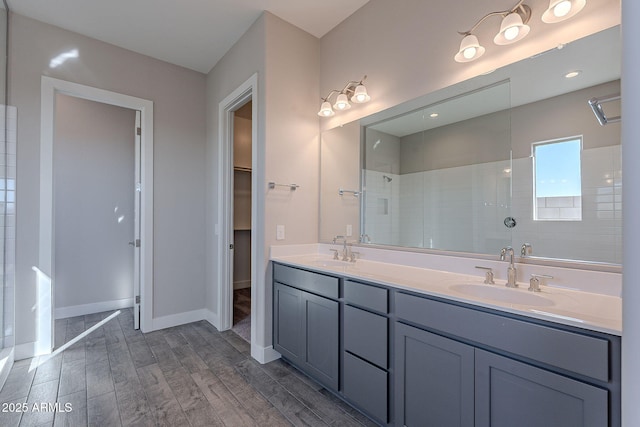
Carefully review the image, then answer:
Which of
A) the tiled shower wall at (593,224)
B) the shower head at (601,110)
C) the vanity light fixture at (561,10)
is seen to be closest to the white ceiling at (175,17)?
the vanity light fixture at (561,10)

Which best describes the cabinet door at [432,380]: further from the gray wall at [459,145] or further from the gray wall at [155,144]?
the gray wall at [155,144]

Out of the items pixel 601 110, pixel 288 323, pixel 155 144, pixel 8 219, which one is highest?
pixel 155 144

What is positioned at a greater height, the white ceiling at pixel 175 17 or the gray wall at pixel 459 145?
the white ceiling at pixel 175 17

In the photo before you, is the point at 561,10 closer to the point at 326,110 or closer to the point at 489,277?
the point at 489,277

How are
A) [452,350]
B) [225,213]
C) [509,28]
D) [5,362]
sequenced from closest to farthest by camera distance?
1. [452,350]
2. [509,28]
3. [5,362]
4. [225,213]

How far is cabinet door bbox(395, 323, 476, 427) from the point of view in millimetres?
1188

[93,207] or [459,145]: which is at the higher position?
[459,145]

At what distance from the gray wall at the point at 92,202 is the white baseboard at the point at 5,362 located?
1.14 meters

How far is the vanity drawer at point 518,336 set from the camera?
2.94 ft

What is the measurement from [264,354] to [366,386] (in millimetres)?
1031

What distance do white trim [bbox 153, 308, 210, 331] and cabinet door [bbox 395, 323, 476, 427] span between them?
2535 millimetres

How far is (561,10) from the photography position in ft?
4.25

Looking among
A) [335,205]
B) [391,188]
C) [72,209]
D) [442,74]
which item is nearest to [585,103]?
[442,74]

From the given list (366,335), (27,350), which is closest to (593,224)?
(366,335)
